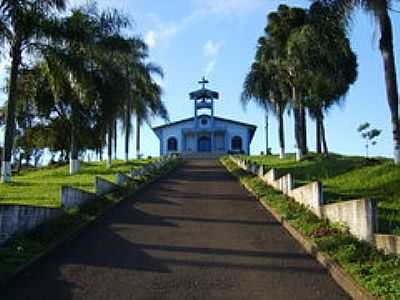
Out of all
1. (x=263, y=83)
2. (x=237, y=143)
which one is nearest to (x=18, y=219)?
(x=263, y=83)

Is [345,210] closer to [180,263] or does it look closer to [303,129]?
[180,263]

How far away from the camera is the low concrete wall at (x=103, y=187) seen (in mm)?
18562

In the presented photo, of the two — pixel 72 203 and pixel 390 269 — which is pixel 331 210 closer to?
pixel 390 269

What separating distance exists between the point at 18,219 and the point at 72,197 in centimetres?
383

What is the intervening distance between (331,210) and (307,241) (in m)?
1.59

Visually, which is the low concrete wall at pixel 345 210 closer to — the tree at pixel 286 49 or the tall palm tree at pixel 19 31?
the tall palm tree at pixel 19 31

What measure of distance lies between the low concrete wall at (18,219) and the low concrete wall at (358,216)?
236 inches

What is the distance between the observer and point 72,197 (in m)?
15.4

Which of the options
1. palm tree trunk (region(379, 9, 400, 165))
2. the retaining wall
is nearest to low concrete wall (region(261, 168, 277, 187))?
palm tree trunk (region(379, 9, 400, 165))

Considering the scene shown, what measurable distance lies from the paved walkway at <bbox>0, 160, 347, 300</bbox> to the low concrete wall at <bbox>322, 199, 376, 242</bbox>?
1009 mm

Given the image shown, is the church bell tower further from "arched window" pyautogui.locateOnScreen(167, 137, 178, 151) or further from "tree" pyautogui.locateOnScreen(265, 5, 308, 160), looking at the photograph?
"tree" pyautogui.locateOnScreen(265, 5, 308, 160)

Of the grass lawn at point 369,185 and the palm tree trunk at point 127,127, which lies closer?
the grass lawn at point 369,185

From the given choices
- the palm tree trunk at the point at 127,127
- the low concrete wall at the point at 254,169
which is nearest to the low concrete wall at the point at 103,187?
the low concrete wall at the point at 254,169

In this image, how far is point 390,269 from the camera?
868 cm
